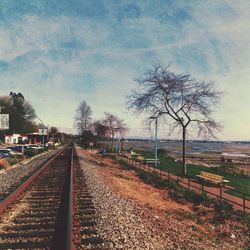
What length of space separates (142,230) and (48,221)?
2586 mm

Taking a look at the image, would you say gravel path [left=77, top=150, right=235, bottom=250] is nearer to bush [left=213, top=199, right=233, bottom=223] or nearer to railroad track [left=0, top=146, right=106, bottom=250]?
railroad track [left=0, top=146, right=106, bottom=250]

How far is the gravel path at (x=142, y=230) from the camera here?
7.33 metres

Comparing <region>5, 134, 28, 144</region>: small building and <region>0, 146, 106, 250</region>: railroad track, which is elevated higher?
<region>5, 134, 28, 144</region>: small building

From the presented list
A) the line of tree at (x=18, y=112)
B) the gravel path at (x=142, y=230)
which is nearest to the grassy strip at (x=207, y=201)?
the gravel path at (x=142, y=230)

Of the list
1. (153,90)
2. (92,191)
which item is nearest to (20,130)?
(153,90)

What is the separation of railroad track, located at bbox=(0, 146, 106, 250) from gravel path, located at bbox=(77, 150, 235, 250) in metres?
0.32

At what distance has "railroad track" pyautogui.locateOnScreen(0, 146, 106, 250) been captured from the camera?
6938mm

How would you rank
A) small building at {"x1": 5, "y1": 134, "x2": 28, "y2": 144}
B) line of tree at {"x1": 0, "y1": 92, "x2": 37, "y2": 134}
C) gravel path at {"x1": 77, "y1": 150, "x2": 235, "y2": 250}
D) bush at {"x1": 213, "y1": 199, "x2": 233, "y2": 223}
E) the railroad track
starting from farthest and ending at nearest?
line of tree at {"x1": 0, "y1": 92, "x2": 37, "y2": 134} < small building at {"x1": 5, "y1": 134, "x2": 28, "y2": 144} < bush at {"x1": 213, "y1": 199, "x2": 233, "y2": 223} < gravel path at {"x1": 77, "y1": 150, "x2": 235, "y2": 250} < the railroad track

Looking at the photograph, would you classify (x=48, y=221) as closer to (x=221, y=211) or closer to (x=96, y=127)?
(x=221, y=211)

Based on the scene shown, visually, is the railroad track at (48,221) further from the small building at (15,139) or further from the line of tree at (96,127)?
the small building at (15,139)

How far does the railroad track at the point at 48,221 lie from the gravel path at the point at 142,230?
32cm

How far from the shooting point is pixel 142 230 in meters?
8.25

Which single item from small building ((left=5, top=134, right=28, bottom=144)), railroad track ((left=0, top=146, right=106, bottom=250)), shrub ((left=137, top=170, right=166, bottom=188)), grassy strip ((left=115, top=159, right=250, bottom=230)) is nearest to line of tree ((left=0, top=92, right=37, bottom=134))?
small building ((left=5, top=134, right=28, bottom=144))

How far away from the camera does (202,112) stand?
78.9 ft
